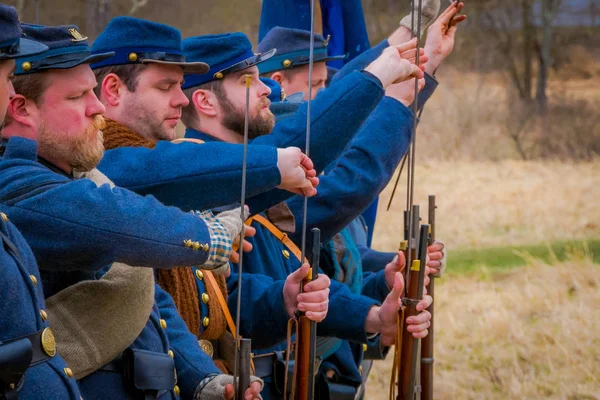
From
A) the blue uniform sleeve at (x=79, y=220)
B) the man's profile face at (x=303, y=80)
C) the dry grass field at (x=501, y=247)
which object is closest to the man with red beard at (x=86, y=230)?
the blue uniform sleeve at (x=79, y=220)

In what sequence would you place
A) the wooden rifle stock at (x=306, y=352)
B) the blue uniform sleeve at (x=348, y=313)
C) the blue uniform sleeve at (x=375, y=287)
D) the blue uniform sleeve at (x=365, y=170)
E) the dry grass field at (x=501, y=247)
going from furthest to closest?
the dry grass field at (x=501, y=247) → the blue uniform sleeve at (x=375, y=287) → the blue uniform sleeve at (x=365, y=170) → the blue uniform sleeve at (x=348, y=313) → the wooden rifle stock at (x=306, y=352)

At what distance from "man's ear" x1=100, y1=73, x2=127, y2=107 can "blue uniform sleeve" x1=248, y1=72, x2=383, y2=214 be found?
39 cm

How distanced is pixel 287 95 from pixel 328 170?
0.60m

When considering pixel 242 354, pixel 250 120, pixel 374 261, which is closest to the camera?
A: pixel 242 354

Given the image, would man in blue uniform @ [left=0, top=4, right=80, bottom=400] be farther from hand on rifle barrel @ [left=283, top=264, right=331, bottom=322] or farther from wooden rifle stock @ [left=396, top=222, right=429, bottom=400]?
wooden rifle stock @ [left=396, top=222, right=429, bottom=400]

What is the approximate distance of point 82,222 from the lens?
7.32ft

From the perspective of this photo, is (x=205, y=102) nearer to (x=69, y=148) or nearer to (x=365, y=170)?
(x=365, y=170)

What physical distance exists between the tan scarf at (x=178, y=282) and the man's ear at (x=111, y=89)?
65mm

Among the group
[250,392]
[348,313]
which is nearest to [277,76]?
[348,313]

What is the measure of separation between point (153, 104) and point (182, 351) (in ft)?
2.22

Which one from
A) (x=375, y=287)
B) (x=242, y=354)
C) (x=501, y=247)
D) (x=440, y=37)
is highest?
(x=440, y=37)

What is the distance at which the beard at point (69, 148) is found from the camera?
8.00 feet

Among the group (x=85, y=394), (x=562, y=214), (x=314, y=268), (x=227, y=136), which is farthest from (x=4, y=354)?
(x=562, y=214)

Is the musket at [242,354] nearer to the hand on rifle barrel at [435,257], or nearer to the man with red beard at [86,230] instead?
the man with red beard at [86,230]
